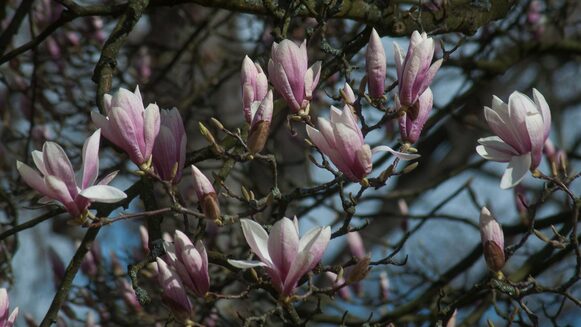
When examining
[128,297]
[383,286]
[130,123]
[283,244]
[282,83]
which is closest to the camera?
[283,244]

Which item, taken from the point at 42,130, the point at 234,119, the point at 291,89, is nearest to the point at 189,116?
the point at 42,130

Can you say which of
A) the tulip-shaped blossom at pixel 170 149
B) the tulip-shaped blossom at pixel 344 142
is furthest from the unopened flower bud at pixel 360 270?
the tulip-shaped blossom at pixel 170 149

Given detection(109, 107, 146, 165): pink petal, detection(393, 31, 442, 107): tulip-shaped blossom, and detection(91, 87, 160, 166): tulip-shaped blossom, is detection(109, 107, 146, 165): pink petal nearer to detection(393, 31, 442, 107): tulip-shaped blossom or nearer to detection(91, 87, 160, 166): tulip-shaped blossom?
detection(91, 87, 160, 166): tulip-shaped blossom

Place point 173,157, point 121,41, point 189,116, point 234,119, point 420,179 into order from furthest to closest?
point 420,179, point 234,119, point 189,116, point 121,41, point 173,157

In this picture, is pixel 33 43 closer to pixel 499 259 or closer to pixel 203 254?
pixel 203 254

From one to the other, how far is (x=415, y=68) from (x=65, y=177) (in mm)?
684

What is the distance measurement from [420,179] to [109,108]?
4.96 meters

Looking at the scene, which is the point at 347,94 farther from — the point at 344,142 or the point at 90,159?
the point at 90,159

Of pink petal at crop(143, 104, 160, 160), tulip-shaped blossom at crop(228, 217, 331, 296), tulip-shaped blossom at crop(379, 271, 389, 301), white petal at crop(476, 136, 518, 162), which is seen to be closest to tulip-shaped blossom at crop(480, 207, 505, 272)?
white petal at crop(476, 136, 518, 162)

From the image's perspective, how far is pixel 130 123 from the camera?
1.73 metres

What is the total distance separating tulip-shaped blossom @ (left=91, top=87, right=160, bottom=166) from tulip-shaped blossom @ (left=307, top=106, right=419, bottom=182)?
0.97 feet

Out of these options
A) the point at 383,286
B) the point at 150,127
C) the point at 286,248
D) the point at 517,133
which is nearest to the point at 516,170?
the point at 517,133

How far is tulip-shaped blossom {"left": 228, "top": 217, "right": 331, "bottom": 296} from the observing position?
1.62 meters

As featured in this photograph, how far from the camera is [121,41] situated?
2148mm
